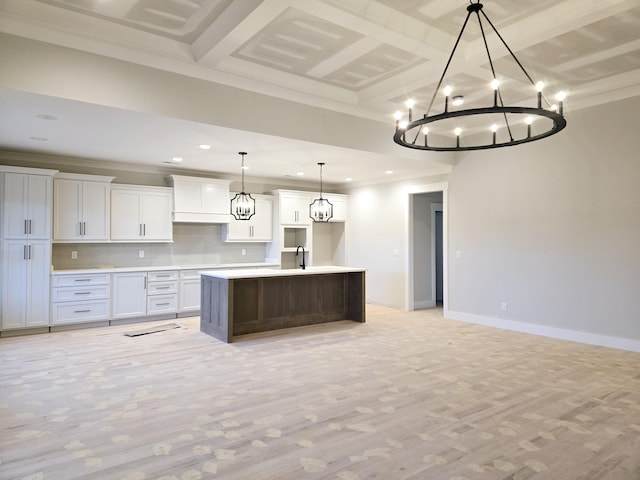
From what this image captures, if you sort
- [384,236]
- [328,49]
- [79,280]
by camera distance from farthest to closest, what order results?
[384,236] < [79,280] < [328,49]

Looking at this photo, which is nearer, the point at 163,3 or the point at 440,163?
the point at 163,3

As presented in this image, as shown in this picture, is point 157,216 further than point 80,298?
Yes

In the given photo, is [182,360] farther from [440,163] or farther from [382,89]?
[440,163]

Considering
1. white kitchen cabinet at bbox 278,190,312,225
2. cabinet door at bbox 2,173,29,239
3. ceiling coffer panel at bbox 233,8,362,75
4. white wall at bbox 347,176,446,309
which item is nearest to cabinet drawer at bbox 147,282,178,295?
cabinet door at bbox 2,173,29,239

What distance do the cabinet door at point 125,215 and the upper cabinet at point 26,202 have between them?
96 cm

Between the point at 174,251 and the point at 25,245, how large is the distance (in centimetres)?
230

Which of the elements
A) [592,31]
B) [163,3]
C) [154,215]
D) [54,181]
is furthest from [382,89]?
[54,181]

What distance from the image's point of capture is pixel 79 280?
19.7 ft

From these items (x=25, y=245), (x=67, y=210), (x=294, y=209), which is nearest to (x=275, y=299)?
(x=294, y=209)

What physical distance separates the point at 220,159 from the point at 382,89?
108 inches

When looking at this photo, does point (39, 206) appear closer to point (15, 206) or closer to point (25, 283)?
point (15, 206)

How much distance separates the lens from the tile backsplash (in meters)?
6.52

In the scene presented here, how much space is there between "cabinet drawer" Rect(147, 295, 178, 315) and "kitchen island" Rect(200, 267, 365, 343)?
3.61 ft

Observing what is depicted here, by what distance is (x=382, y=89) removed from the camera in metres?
4.96
